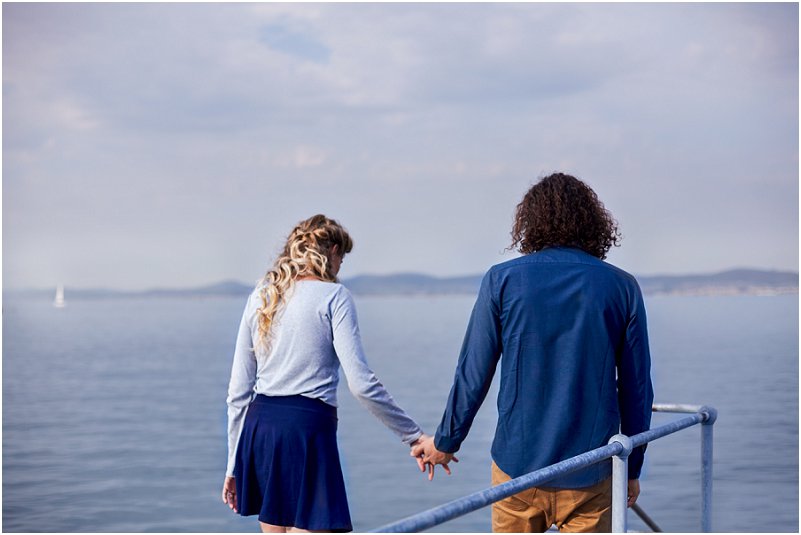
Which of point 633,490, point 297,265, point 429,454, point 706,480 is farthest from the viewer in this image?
point 706,480

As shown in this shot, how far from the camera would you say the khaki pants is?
2.44 m

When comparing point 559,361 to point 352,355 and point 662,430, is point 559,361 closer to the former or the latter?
point 662,430

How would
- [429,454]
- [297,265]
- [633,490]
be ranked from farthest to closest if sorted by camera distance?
[429,454], [297,265], [633,490]

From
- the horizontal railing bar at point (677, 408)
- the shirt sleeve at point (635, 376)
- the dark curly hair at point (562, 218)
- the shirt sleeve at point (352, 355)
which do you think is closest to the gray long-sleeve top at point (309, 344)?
the shirt sleeve at point (352, 355)

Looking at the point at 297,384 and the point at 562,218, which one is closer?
the point at 562,218

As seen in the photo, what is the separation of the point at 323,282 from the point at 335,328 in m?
0.13

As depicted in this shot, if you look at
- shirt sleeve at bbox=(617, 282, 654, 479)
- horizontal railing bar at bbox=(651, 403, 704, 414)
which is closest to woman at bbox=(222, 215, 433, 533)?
shirt sleeve at bbox=(617, 282, 654, 479)

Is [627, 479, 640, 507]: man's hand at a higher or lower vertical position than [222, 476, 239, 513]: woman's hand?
higher

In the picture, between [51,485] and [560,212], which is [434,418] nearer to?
[51,485]

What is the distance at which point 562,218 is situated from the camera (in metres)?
2.48

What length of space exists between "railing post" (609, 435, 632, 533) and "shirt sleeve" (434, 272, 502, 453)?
0.33 metres

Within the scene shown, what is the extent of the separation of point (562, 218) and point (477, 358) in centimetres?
39

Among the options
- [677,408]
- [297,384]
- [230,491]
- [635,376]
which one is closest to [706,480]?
[677,408]

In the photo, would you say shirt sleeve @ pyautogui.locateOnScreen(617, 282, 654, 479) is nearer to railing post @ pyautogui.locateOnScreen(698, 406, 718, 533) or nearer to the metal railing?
the metal railing
